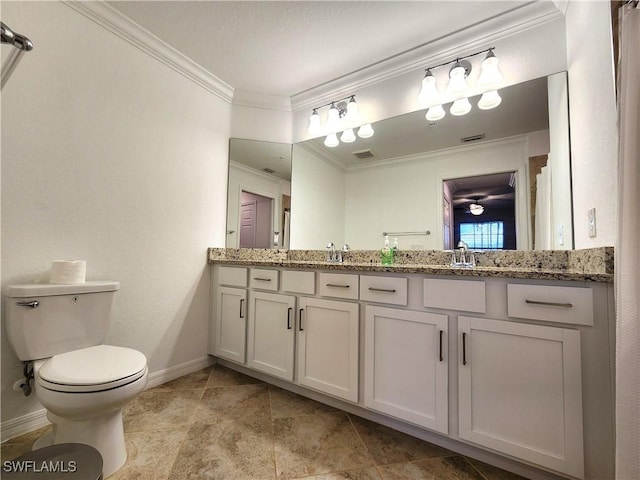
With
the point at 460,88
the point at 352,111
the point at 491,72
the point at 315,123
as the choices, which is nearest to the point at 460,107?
the point at 460,88

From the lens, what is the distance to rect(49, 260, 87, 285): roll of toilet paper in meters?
1.42

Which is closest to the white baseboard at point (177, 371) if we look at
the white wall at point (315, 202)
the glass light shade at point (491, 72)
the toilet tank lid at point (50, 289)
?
the toilet tank lid at point (50, 289)

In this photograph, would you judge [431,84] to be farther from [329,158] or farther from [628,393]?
[628,393]

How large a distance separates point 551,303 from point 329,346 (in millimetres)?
1066

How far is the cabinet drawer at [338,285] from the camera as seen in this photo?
1.58 meters

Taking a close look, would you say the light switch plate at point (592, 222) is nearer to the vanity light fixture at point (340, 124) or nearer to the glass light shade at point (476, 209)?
the glass light shade at point (476, 209)

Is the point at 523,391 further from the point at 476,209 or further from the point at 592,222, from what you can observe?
the point at 476,209

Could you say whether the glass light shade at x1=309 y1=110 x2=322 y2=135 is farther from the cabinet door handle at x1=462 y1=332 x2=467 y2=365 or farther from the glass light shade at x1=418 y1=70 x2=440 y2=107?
the cabinet door handle at x1=462 y1=332 x2=467 y2=365

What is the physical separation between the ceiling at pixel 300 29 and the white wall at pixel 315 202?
2.35 feet

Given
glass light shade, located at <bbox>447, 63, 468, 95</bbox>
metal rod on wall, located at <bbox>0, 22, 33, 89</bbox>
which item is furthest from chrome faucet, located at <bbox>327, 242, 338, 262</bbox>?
metal rod on wall, located at <bbox>0, 22, 33, 89</bbox>

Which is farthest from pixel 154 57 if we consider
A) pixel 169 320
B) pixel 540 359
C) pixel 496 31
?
pixel 540 359

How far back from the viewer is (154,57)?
78.4 inches

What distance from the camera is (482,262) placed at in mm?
1671

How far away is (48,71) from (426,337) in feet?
7.80
